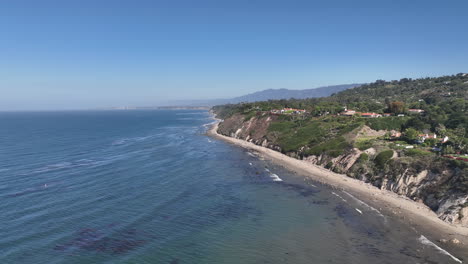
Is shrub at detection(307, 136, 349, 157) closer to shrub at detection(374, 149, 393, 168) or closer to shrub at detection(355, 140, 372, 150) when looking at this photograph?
shrub at detection(355, 140, 372, 150)

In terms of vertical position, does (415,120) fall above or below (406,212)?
above

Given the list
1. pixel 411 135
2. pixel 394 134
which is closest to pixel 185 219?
pixel 411 135

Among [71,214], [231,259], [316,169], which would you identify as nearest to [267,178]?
[316,169]

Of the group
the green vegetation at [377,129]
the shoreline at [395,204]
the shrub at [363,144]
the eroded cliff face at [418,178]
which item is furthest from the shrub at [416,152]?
the shoreline at [395,204]

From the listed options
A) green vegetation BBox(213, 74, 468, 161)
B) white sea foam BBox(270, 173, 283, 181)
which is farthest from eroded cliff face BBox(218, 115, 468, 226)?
white sea foam BBox(270, 173, 283, 181)

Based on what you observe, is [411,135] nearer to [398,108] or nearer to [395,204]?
[395,204]

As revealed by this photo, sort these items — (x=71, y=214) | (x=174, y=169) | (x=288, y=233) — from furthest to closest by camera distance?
(x=174, y=169)
(x=71, y=214)
(x=288, y=233)

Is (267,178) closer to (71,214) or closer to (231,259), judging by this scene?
(231,259)
